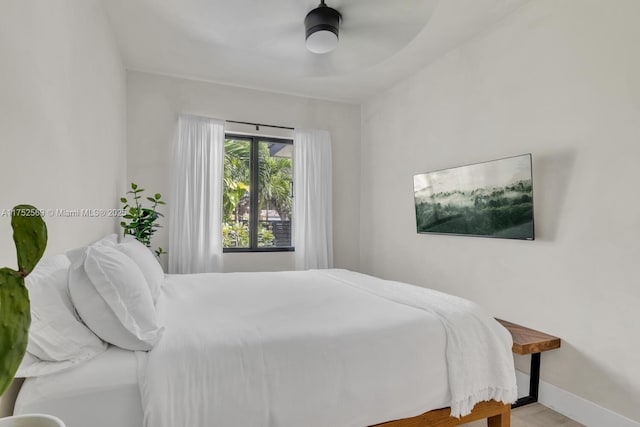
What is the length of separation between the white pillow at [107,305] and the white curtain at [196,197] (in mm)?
2478

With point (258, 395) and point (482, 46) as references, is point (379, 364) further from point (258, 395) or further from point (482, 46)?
point (482, 46)

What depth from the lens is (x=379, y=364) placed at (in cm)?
153

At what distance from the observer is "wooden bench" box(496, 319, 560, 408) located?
225 cm

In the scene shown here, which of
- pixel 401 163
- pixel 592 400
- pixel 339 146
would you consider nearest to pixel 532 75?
pixel 401 163

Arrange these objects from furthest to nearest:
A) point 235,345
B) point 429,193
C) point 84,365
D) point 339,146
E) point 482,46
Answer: point 339,146 → point 429,193 → point 482,46 → point 235,345 → point 84,365

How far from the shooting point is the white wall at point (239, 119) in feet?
12.4

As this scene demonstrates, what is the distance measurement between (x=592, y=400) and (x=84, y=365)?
2688 millimetres

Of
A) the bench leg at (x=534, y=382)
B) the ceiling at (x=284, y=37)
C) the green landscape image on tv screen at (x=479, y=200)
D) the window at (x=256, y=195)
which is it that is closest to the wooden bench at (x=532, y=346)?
the bench leg at (x=534, y=382)

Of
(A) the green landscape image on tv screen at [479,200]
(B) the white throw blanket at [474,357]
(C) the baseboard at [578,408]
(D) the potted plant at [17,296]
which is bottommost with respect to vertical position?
(C) the baseboard at [578,408]

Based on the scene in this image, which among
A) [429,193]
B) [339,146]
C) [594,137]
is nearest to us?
[594,137]

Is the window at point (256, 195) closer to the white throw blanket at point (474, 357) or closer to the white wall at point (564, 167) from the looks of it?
the white wall at point (564, 167)

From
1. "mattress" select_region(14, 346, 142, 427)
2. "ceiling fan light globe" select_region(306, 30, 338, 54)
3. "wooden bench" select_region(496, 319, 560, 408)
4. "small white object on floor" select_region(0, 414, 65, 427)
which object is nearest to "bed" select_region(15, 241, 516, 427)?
"mattress" select_region(14, 346, 142, 427)

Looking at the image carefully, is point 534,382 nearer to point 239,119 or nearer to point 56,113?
point 56,113

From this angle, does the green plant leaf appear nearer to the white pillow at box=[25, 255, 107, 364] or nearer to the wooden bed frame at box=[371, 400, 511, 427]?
the white pillow at box=[25, 255, 107, 364]
